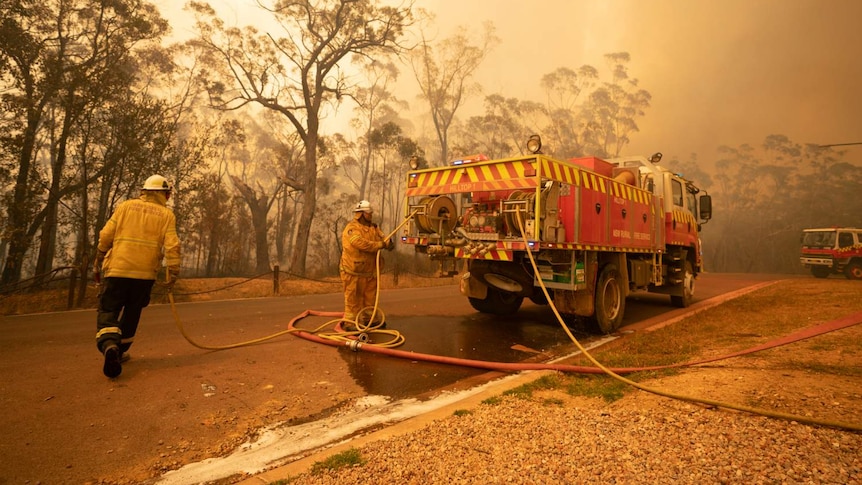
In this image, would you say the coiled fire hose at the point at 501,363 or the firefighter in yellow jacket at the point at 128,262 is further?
Answer: the firefighter in yellow jacket at the point at 128,262

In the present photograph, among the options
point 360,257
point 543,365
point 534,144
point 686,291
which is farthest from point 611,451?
point 686,291

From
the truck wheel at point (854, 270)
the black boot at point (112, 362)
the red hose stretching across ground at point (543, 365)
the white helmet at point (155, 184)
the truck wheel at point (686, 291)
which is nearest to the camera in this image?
the black boot at point (112, 362)

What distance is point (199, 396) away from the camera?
3.77 meters

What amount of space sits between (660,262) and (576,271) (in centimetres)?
399

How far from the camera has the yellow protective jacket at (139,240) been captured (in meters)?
4.24

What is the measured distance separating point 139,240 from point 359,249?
2.62 metres

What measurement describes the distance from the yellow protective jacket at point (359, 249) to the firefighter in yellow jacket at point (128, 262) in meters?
2.19

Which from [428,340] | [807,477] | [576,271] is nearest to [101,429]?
[428,340]

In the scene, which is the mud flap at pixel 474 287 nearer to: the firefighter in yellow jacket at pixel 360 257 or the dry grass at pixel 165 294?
the firefighter in yellow jacket at pixel 360 257

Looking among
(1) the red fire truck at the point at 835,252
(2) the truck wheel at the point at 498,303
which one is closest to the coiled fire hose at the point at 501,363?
(2) the truck wheel at the point at 498,303

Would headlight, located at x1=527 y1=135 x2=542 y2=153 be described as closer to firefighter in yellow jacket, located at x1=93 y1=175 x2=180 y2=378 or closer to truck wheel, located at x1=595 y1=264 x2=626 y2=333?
truck wheel, located at x1=595 y1=264 x2=626 y2=333

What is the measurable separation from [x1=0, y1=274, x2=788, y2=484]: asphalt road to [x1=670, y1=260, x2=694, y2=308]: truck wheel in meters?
4.12

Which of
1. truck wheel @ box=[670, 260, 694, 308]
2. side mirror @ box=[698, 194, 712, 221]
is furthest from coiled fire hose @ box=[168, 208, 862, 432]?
side mirror @ box=[698, 194, 712, 221]

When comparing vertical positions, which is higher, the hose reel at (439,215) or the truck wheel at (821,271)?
the hose reel at (439,215)
